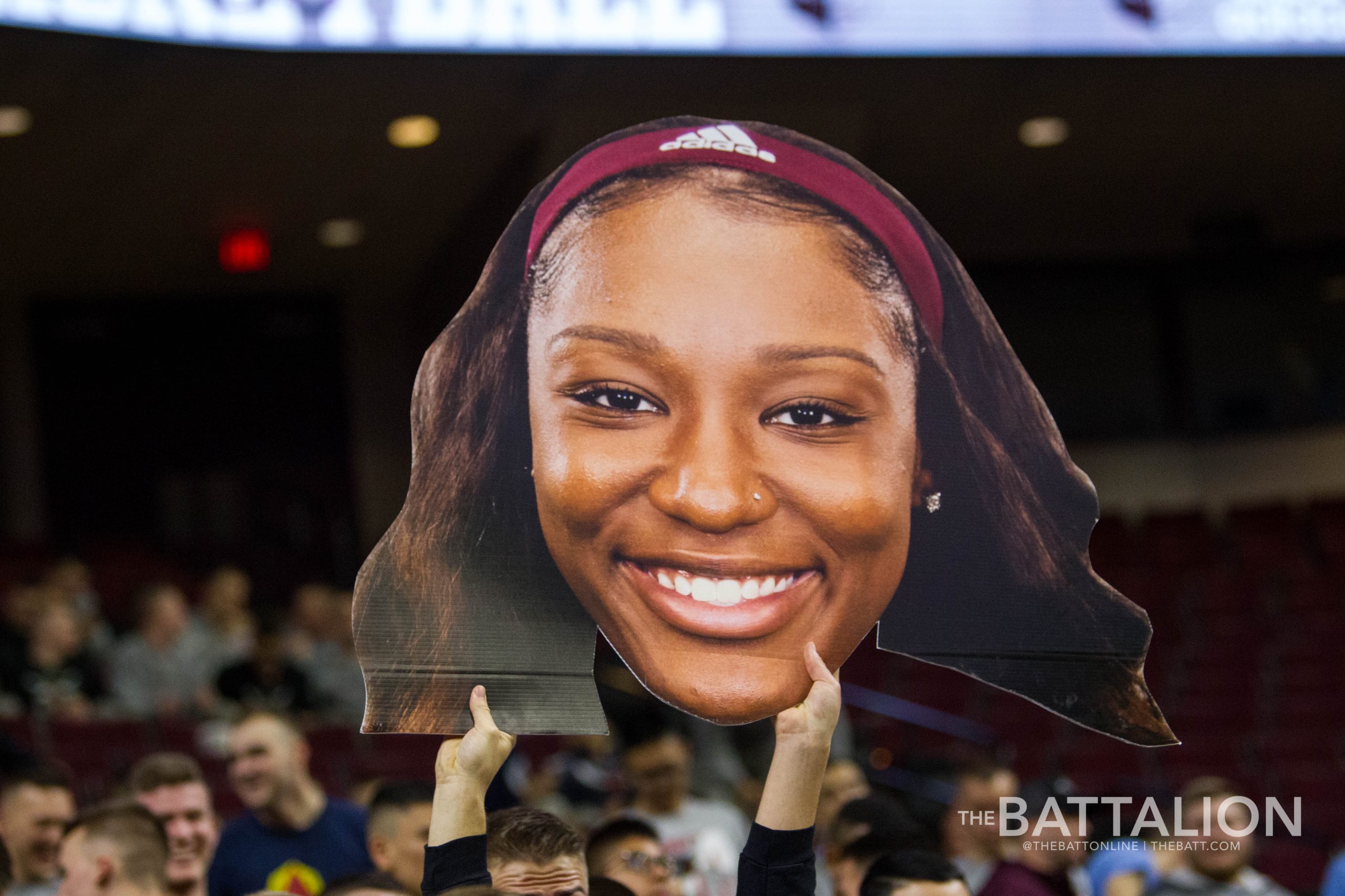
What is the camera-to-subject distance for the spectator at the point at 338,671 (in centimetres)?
630

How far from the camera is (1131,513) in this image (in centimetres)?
1034

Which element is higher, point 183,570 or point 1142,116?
point 1142,116

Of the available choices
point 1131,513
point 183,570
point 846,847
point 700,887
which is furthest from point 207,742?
point 1131,513

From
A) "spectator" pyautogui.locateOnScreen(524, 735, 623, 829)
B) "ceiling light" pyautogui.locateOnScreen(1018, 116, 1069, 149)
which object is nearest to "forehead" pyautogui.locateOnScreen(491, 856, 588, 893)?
"spectator" pyautogui.locateOnScreen(524, 735, 623, 829)

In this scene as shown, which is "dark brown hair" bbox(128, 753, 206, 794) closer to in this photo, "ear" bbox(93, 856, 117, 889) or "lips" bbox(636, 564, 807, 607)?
"ear" bbox(93, 856, 117, 889)

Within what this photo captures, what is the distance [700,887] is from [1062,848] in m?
0.80

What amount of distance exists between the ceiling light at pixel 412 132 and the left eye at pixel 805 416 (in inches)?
194

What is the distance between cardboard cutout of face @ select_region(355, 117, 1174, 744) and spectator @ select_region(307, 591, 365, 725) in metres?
4.35

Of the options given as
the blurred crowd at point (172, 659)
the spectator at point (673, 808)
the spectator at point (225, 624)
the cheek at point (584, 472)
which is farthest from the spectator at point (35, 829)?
the spectator at point (225, 624)

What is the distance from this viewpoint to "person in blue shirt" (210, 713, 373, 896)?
327 cm

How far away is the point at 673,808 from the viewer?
376 centimetres

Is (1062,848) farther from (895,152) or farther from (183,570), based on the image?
(183,570)

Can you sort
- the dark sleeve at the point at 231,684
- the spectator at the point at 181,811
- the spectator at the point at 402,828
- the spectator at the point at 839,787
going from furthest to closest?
the dark sleeve at the point at 231,684 < the spectator at the point at 839,787 < the spectator at the point at 181,811 < the spectator at the point at 402,828

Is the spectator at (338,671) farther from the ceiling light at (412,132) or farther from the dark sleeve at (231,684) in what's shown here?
the ceiling light at (412,132)
